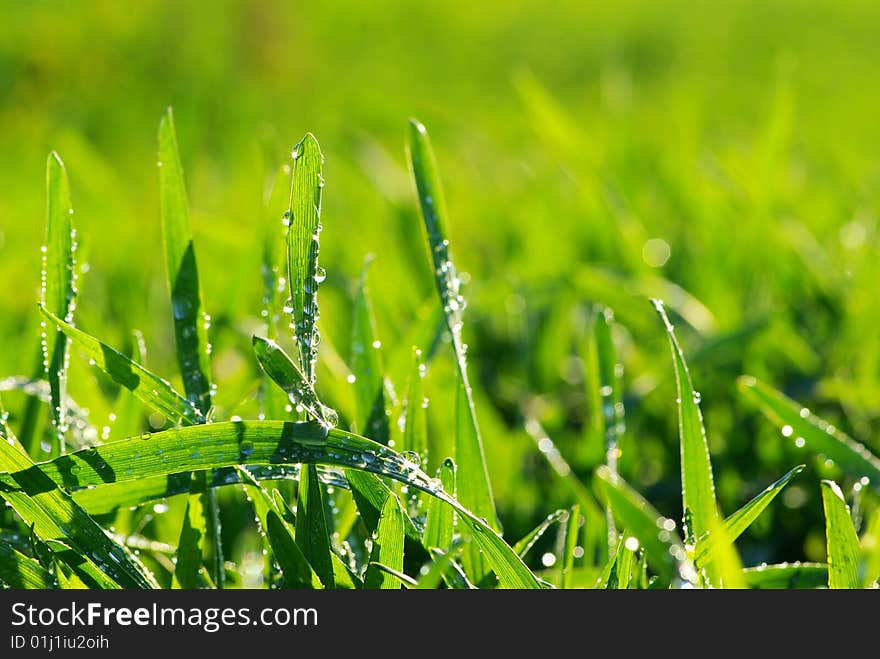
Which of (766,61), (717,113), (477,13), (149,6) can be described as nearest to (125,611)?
(717,113)

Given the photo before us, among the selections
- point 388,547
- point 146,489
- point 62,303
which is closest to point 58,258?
point 62,303

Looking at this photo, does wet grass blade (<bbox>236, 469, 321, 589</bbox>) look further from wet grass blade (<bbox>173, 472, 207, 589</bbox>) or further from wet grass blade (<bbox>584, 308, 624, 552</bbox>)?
wet grass blade (<bbox>584, 308, 624, 552</bbox>)

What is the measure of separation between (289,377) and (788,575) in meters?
0.32

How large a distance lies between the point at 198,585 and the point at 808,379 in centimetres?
68

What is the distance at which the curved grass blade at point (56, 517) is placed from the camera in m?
0.46

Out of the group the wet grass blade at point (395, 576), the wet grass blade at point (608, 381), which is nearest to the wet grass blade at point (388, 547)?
the wet grass blade at point (395, 576)

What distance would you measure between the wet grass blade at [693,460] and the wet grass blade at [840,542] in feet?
0.21

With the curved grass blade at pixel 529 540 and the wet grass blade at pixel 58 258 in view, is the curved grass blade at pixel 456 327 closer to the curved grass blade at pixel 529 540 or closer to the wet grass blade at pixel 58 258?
the curved grass blade at pixel 529 540

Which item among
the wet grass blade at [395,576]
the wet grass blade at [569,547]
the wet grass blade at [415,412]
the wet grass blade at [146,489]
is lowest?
the wet grass blade at [395,576]

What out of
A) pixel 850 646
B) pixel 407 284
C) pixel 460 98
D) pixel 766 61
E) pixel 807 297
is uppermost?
pixel 766 61

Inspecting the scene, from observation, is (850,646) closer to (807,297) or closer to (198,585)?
(198,585)

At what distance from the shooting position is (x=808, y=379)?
37.3 inches

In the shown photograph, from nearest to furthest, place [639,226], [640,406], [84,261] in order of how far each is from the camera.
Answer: [84,261] < [640,406] < [639,226]

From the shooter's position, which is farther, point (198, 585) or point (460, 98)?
point (460, 98)
